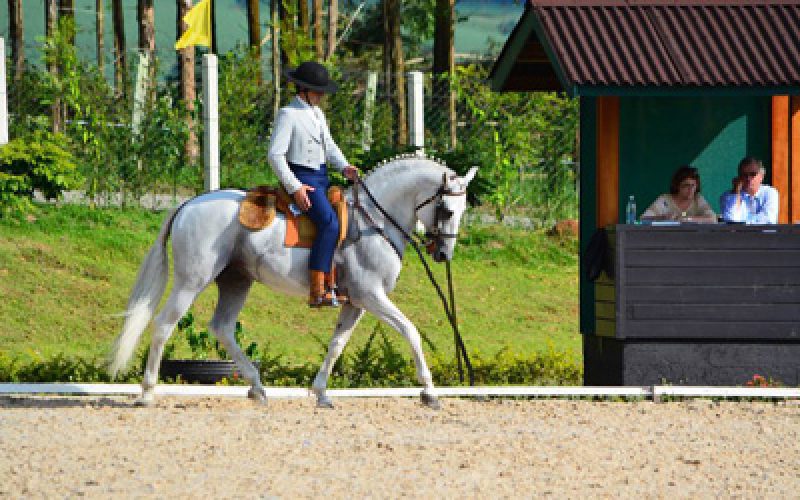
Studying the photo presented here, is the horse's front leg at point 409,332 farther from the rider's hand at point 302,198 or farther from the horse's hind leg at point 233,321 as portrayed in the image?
the horse's hind leg at point 233,321

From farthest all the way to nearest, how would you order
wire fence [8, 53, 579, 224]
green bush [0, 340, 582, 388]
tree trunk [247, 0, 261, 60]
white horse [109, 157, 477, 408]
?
tree trunk [247, 0, 261, 60] < wire fence [8, 53, 579, 224] < green bush [0, 340, 582, 388] < white horse [109, 157, 477, 408]

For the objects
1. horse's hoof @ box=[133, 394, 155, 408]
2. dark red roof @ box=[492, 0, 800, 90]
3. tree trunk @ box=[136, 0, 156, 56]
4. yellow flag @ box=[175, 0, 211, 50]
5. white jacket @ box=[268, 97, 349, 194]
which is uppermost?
tree trunk @ box=[136, 0, 156, 56]

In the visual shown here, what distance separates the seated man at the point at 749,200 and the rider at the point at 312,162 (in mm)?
3336

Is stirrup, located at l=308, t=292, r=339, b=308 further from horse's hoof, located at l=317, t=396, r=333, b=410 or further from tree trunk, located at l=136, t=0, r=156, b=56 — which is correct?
tree trunk, located at l=136, t=0, r=156, b=56

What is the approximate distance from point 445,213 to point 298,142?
4.04 feet

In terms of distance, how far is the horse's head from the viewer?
11.9m

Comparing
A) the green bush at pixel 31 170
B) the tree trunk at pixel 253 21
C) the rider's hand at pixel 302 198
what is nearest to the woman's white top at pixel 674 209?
the rider's hand at pixel 302 198

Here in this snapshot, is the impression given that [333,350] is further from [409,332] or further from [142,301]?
[142,301]

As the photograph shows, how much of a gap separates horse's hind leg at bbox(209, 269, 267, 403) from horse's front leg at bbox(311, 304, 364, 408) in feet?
1.42

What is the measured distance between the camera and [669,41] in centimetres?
1337

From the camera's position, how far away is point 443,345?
17891 millimetres

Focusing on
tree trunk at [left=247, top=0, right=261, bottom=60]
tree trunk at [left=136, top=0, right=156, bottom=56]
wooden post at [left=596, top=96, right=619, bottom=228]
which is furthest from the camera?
tree trunk at [left=247, top=0, right=261, bottom=60]

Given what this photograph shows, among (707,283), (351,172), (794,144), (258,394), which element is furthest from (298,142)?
(794,144)

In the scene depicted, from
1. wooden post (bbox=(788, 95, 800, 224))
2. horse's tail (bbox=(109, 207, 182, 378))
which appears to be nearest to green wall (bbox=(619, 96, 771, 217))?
wooden post (bbox=(788, 95, 800, 224))
